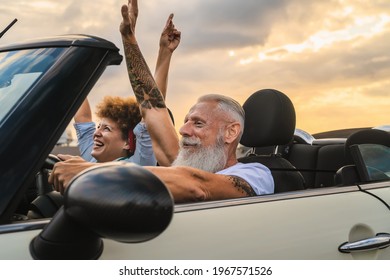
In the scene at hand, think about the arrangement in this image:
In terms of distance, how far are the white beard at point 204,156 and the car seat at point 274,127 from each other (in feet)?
1.21

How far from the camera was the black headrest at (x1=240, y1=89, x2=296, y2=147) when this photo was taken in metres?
3.48

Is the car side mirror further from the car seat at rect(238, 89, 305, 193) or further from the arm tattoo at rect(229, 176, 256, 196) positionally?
the car seat at rect(238, 89, 305, 193)

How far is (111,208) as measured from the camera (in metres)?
1.40

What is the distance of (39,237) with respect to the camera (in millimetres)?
1639

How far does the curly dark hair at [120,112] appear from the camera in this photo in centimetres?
424

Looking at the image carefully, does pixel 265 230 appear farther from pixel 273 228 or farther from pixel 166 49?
pixel 166 49

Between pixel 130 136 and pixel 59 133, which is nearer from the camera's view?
pixel 59 133

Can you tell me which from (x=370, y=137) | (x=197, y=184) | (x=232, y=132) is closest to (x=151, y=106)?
(x=232, y=132)

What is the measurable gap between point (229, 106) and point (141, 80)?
2.28 ft

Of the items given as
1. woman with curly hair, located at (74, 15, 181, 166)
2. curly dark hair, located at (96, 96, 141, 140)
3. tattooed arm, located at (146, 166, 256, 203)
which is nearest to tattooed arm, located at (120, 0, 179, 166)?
woman with curly hair, located at (74, 15, 181, 166)

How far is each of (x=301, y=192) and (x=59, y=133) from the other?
1.11 m

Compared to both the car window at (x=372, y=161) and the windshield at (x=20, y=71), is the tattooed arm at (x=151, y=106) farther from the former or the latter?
the windshield at (x=20, y=71)
